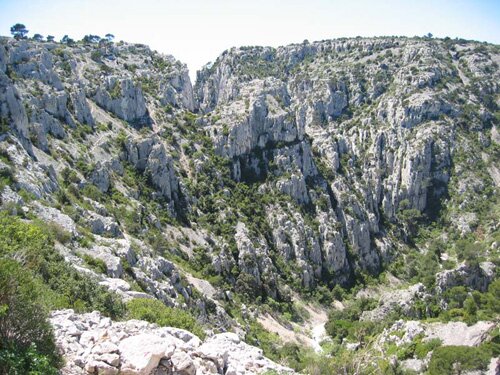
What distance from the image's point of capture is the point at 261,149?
336ft

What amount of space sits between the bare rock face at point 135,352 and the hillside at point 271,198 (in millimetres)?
→ 220

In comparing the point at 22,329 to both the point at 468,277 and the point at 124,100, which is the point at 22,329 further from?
the point at 124,100

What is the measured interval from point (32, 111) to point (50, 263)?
4698cm

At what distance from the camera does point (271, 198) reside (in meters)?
95.3

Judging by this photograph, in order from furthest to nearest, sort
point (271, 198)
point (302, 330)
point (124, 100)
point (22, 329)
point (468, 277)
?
point (271, 198) → point (124, 100) → point (468, 277) → point (302, 330) → point (22, 329)

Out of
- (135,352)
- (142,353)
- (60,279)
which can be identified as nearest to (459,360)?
(142,353)

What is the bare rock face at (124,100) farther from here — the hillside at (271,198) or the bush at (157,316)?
the bush at (157,316)

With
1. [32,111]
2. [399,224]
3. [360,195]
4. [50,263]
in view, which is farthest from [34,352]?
[399,224]

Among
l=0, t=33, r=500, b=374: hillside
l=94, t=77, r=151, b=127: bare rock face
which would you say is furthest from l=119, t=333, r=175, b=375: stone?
l=94, t=77, r=151, b=127: bare rock face

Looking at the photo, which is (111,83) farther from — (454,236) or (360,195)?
(454,236)

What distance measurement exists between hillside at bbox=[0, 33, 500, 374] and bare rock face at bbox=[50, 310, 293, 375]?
8.6 inches

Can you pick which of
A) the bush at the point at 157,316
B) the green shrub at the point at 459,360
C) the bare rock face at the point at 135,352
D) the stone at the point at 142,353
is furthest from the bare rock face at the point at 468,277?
the stone at the point at 142,353

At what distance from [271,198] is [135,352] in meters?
81.4

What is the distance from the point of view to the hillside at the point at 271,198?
123ft
